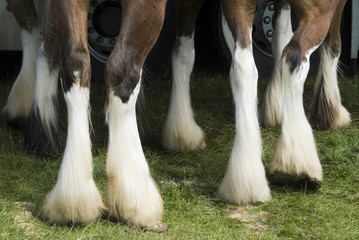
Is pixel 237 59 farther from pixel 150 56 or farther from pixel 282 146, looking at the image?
pixel 150 56

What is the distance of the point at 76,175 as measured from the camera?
12.2 feet

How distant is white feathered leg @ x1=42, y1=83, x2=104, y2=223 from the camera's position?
147 inches

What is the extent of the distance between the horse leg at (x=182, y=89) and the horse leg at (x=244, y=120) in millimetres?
967

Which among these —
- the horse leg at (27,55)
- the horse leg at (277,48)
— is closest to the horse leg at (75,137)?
the horse leg at (27,55)

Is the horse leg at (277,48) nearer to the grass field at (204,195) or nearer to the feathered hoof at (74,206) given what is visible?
the grass field at (204,195)

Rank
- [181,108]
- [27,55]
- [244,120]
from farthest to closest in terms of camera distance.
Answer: [27,55]
[181,108]
[244,120]

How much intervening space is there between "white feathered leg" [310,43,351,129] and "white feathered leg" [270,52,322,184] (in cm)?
126

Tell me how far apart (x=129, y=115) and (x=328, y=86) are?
235cm

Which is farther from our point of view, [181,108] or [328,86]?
[328,86]

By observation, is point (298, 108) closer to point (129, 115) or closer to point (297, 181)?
point (297, 181)

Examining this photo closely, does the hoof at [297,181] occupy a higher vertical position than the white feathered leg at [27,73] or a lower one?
lower

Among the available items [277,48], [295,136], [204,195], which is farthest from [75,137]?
[277,48]

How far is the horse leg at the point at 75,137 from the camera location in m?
3.73

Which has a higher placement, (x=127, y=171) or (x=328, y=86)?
(x=328, y=86)
